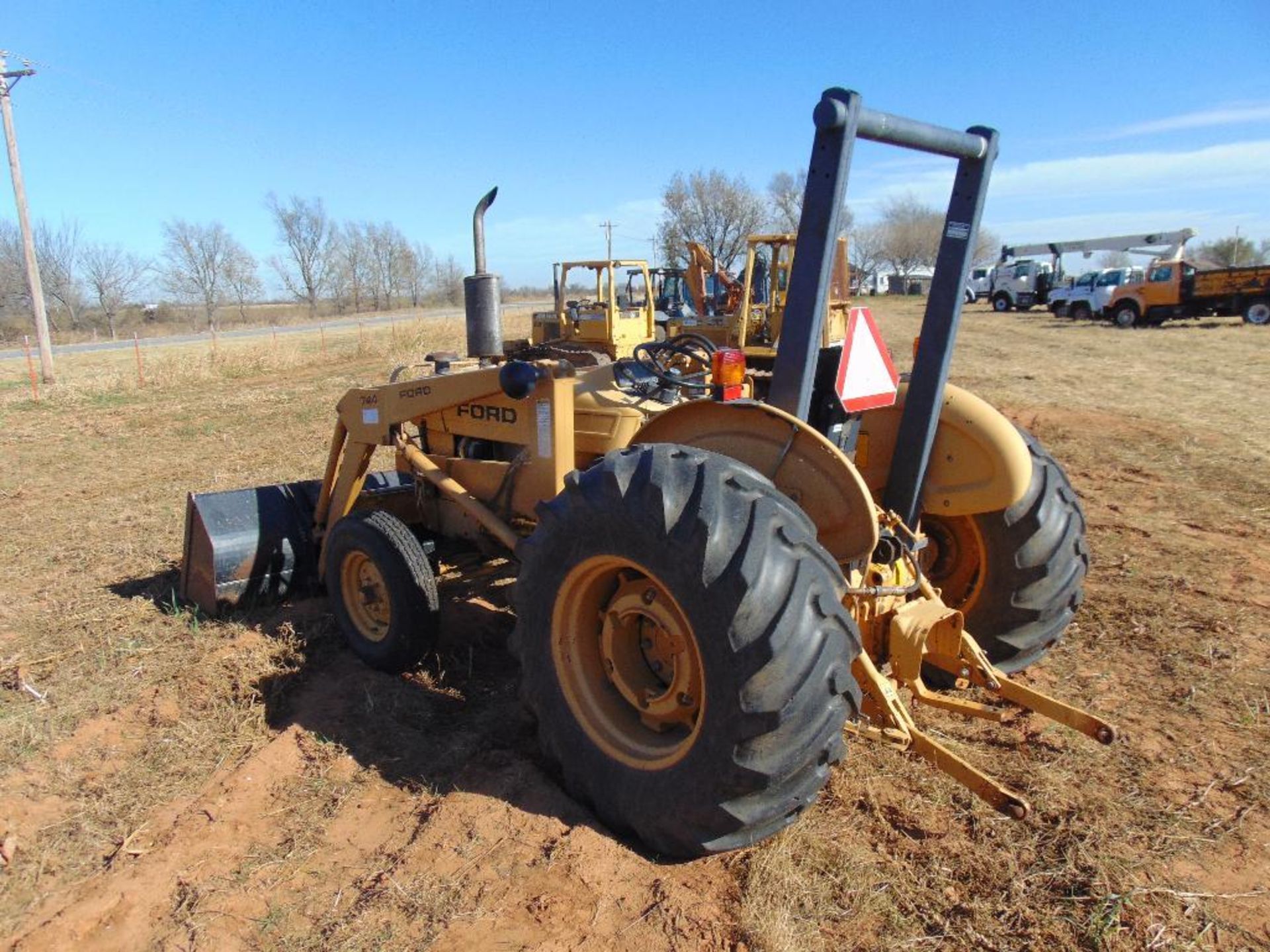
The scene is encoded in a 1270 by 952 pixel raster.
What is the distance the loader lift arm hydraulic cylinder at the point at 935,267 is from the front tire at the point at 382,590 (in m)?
2.14

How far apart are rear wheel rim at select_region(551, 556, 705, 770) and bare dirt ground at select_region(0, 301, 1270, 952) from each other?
13.3 inches

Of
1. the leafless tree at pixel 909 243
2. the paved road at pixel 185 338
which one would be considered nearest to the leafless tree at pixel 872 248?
the leafless tree at pixel 909 243

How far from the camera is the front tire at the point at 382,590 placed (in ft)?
13.8

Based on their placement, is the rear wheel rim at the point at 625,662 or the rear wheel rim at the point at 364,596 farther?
the rear wheel rim at the point at 364,596

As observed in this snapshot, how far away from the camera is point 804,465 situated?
296 cm

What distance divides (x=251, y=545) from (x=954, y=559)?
389cm

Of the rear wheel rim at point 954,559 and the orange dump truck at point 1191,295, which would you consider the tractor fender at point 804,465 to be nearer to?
the rear wheel rim at point 954,559

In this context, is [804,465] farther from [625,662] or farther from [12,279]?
[12,279]

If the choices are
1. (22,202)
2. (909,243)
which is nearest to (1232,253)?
(909,243)

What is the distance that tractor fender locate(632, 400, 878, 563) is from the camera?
290cm

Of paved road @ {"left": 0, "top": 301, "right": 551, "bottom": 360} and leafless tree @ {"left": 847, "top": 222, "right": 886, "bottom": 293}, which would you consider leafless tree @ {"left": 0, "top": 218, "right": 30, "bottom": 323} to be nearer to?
paved road @ {"left": 0, "top": 301, "right": 551, "bottom": 360}

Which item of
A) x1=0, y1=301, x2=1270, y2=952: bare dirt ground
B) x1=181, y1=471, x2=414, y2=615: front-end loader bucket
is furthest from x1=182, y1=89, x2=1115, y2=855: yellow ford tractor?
x1=181, y1=471, x2=414, y2=615: front-end loader bucket

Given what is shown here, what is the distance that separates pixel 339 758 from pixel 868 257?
82984mm

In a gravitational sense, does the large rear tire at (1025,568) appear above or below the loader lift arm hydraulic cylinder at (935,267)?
below
